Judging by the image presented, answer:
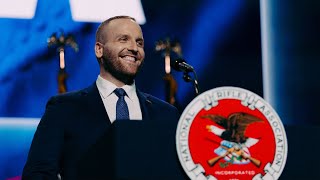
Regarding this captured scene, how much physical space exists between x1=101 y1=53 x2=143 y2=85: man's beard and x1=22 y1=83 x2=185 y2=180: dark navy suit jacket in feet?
0.21

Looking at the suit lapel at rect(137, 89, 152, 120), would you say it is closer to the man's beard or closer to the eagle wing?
the man's beard

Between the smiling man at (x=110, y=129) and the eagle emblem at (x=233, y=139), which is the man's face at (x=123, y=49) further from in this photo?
the eagle emblem at (x=233, y=139)

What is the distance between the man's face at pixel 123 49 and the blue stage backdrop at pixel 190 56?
9.75 ft

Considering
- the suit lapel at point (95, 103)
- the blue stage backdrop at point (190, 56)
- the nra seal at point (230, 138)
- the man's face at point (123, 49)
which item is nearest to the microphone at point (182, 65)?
the man's face at point (123, 49)

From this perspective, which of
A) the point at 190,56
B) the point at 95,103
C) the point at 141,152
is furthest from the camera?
the point at 190,56

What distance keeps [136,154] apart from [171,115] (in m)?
0.57

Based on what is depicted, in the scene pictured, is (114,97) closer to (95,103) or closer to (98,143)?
(95,103)

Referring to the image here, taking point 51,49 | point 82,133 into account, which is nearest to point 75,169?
point 82,133

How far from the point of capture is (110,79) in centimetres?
202

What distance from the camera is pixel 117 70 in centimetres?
199

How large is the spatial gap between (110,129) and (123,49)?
1.41ft

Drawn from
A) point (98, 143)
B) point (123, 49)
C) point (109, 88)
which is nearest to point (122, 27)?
point (123, 49)

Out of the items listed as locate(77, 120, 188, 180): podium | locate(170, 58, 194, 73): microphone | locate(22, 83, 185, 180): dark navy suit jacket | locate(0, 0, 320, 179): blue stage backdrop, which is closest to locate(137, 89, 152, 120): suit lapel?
locate(22, 83, 185, 180): dark navy suit jacket

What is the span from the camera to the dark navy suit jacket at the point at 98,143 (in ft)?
5.10
